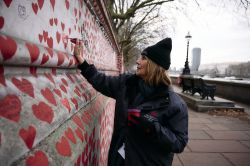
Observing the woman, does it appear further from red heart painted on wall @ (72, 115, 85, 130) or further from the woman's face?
red heart painted on wall @ (72, 115, 85, 130)

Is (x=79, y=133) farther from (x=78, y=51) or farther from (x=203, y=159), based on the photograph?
(x=203, y=159)

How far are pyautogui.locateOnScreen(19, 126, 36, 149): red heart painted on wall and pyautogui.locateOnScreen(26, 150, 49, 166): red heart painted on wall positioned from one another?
0.14 ft

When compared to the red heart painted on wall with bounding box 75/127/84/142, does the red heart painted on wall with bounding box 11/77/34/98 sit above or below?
above

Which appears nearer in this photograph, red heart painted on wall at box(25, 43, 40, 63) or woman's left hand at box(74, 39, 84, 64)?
red heart painted on wall at box(25, 43, 40, 63)

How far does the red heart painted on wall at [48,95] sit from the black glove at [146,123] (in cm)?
80

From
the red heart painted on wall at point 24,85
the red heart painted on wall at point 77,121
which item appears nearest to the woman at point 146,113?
the red heart painted on wall at point 77,121

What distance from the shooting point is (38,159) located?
0.92 metres

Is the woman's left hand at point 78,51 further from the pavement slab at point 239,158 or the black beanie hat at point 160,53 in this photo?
the pavement slab at point 239,158

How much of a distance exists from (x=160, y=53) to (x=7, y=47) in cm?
A: 166

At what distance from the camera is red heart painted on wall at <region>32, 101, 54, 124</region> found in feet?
3.30

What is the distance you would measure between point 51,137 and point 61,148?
0.10 m

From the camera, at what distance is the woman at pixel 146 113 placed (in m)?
1.98

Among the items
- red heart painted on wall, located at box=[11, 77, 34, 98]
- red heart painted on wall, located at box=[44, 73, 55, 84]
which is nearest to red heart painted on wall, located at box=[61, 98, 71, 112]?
red heart painted on wall, located at box=[44, 73, 55, 84]

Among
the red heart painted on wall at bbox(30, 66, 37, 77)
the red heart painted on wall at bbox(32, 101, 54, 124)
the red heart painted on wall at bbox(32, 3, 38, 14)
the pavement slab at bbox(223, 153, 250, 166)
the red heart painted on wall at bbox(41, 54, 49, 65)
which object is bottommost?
the pavement slab at bbox(223, 153, 250, 166)
